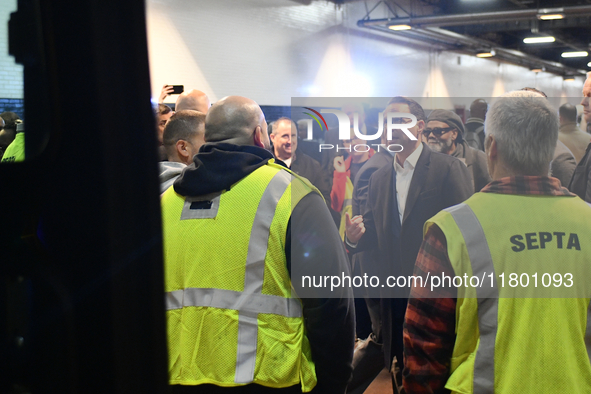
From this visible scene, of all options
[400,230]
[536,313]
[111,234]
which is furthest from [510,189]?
[111,234]

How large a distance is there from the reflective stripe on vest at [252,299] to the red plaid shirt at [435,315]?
41 centimetres

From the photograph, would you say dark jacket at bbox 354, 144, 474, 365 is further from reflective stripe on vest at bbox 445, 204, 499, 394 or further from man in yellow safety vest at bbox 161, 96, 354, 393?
reflective stripe on vest at bbox 445, 204, 499, 394

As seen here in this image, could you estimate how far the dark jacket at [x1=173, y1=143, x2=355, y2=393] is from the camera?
5.59 ft

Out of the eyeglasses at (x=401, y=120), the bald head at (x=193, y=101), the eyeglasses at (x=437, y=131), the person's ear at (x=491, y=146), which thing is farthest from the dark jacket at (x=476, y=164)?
the bald head at (x=193, y=101)

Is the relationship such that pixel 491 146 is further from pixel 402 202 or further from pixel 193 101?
pixel 193 101

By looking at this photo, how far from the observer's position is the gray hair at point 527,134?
1.54 meters

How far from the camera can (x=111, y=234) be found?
641 mm

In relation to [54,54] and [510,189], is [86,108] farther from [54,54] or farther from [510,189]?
[510,189]

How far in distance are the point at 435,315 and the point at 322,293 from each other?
367 mm

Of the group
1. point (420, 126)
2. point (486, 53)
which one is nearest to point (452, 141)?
point (420, 126)

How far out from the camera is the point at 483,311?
1.51m

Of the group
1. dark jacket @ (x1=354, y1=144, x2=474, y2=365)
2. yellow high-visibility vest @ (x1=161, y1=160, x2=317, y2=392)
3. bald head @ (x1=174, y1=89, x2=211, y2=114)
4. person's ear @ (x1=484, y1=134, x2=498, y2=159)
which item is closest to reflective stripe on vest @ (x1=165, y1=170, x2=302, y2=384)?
yellow high-visibility vest @ (x1=161, y1=160, x2=317, y2=392)

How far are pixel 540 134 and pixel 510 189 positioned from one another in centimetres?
19

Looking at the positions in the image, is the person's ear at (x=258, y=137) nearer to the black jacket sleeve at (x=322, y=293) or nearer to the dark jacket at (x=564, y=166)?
the black jacket sleeve at (x=322, y=293)
